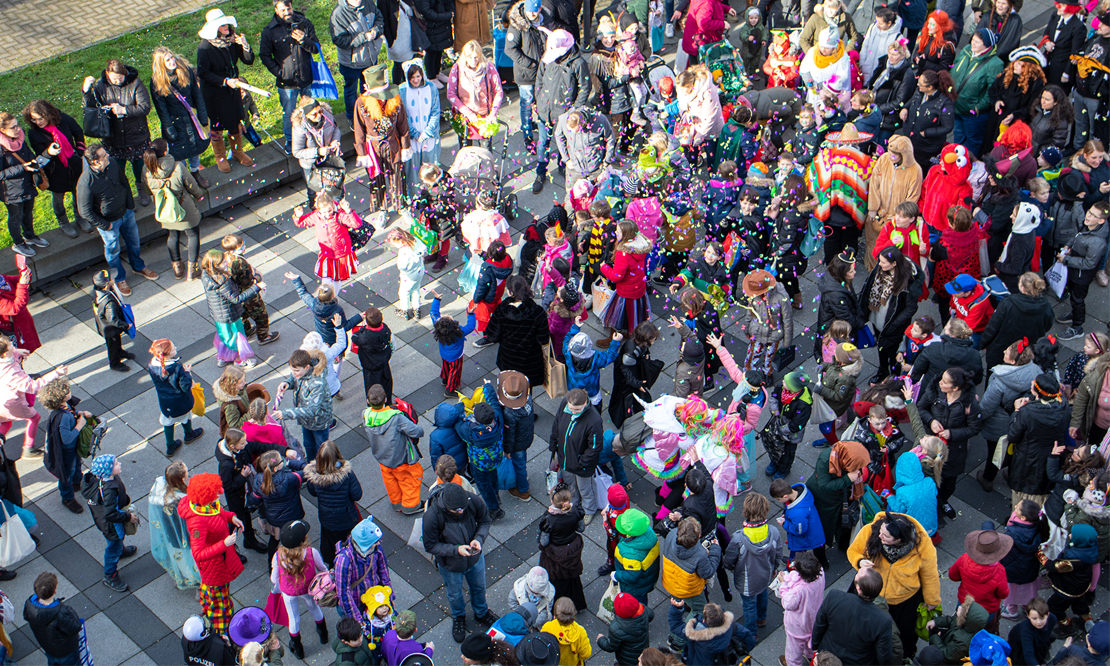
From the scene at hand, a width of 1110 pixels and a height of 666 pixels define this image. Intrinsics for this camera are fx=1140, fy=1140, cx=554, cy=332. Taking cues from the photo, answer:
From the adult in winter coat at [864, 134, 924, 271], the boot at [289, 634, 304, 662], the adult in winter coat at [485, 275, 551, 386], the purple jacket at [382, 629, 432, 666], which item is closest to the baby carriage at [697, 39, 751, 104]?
the adult in winter coat at [864, 134, 924, 271]

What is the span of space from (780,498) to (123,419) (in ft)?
22.9

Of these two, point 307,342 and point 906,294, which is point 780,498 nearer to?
point 906,294

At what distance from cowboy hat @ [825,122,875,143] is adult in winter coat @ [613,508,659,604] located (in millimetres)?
6139

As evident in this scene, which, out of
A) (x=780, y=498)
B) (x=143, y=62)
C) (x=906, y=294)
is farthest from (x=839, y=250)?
(x=143, y=62)

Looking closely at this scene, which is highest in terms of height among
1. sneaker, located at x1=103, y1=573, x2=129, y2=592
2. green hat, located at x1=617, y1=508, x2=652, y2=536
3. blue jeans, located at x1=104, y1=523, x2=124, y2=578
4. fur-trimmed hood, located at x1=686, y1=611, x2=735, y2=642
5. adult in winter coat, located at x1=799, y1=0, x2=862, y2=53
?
adult in winter coat, located at x1=799, y1=0, x2=862, y2=53

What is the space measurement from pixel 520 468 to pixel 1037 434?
4.63m

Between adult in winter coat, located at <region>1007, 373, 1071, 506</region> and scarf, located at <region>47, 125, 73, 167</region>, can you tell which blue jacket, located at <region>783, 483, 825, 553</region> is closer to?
adult in winter coat, located at <region>1007, 373, 1071, 506</region>

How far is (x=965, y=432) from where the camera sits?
10.0m

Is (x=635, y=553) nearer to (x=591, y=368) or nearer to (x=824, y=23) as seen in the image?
(x=591, y=368)

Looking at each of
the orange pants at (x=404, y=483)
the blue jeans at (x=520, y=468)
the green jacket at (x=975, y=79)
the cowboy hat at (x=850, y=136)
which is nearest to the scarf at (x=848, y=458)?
the blue jeans at (x=520, y=468)

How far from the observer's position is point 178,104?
45.5 ft

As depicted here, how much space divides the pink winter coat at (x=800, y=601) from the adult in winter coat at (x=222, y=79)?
9700mm

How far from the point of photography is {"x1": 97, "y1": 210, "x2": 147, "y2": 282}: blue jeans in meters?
13.3

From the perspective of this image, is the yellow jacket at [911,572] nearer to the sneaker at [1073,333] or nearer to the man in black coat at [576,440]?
the man in black coat at [576,440]
